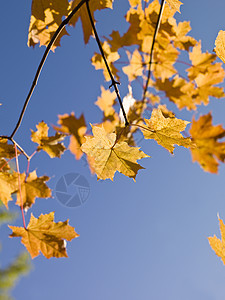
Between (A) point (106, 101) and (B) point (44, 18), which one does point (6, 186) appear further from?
(A) point (106, 101)

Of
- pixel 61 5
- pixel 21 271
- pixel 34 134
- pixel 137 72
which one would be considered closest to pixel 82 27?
pixel 61 5

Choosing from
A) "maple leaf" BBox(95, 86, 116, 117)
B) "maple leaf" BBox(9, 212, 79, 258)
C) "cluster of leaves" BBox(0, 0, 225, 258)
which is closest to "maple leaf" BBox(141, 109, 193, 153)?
"cluster of leaves" BBox(0, 0, 225, 258)

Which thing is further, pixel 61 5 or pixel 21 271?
pixel 21 271

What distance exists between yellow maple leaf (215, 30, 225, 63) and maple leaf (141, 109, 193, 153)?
0.78ft

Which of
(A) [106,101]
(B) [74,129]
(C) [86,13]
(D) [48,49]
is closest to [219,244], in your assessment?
(D) [48,49]

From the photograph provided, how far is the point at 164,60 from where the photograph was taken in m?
1.78

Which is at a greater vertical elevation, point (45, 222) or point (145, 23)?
point (145, 23)

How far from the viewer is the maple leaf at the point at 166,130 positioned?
2.37ft

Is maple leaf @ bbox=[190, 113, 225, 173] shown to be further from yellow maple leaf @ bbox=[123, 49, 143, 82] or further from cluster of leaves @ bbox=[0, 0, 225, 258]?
yellow maple leaf @ bbox=[123, 49, 143, 82]

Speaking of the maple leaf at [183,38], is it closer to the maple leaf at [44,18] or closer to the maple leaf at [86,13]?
the maple leaf at [86,13]

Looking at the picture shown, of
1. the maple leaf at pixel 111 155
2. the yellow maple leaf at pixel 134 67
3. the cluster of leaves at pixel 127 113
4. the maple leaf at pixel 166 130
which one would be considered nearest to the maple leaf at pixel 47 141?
the cluster of leaves at pixel 127 113

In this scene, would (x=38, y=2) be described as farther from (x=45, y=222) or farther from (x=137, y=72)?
(x=137, y=72)

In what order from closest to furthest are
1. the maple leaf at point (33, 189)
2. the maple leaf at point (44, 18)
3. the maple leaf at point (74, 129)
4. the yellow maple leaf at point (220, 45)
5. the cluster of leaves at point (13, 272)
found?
the yellow maple leaf at point (220, 45) < the maple leaf at point (44, 18) < the maple leaf at point (33, 189) < the maple leaf at point (74, 129) < the cluster of leaves at point (13, 272)

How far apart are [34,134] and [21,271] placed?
9588 mm
